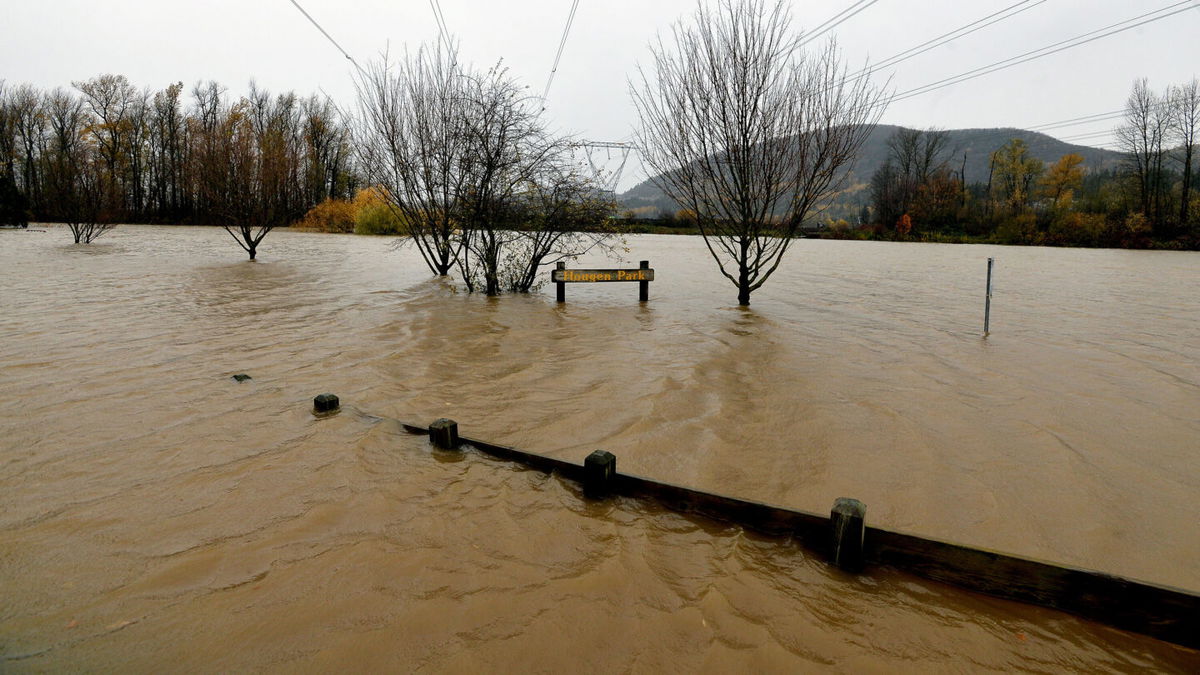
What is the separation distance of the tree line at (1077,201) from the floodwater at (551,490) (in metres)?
37.7

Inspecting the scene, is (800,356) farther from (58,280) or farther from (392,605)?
(58,280)

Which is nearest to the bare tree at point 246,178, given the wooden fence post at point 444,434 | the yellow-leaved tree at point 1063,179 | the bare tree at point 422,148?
the bare tree at point 422,148

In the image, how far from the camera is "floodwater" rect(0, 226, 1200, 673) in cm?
236

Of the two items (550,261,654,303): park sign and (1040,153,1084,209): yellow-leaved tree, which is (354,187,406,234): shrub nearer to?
(550,261,654,303): park sign

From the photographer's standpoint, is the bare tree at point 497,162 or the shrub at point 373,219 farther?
the shrub at point 373,219

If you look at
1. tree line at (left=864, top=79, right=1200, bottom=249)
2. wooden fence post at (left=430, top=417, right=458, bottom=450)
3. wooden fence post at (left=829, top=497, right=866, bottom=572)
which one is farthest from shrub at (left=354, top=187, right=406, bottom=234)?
tree line at (left=864, top=79, right=1200, bottom=249)

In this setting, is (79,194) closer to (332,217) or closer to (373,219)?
(373,219)

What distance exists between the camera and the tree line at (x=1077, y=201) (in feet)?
123

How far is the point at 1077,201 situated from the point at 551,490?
185 feet

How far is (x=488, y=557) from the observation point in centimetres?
294

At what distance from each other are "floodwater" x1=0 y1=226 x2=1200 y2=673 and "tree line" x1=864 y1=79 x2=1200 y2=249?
3769cm

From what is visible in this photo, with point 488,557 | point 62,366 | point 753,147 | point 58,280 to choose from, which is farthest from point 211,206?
point 488,557

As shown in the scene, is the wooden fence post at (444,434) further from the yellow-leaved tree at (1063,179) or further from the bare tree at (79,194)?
the yellow-leaved tree at (1063,179)

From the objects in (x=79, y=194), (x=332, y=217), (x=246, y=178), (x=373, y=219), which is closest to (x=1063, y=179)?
(x=373, y=219)
